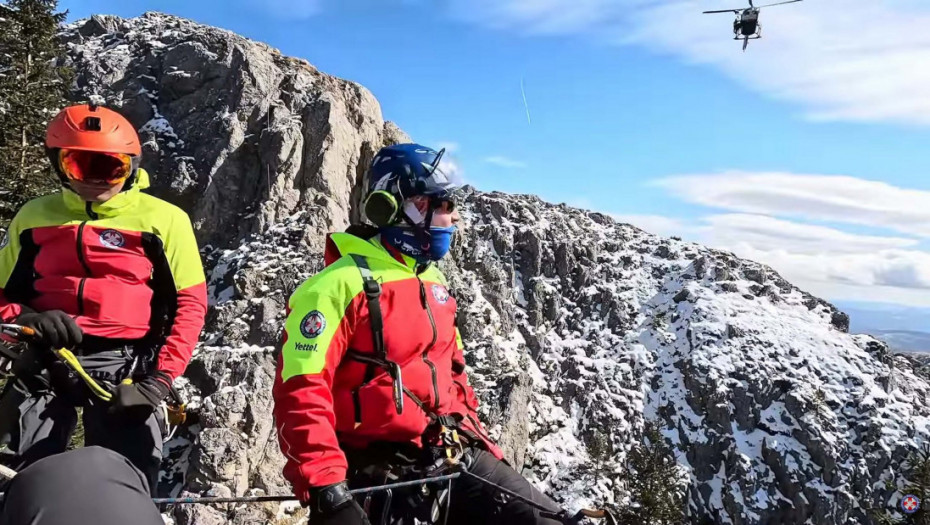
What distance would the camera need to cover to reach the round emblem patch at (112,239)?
16.2 ft

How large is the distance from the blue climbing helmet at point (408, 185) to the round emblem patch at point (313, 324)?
96 centimetres

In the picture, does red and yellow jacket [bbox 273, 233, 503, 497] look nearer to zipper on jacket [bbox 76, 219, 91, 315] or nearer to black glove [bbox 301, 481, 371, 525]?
black glove [bbox 301, 481, 371, 525]

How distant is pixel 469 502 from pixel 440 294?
150cm

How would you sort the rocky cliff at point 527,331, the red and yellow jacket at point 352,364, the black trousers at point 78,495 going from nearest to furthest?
the black trousers at point 78,495 < the red and yellow jacket at point 352,364 < the rocky cliff at point 527,331

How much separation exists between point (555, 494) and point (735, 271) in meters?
30.3

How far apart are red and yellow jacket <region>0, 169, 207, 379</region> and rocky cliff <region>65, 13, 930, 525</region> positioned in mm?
21459

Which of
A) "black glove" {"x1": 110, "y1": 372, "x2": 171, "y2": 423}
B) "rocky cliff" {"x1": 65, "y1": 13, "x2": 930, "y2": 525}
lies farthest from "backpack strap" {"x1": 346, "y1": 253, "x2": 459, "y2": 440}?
"rocky cliff" {"x1": 65, "y1": 13, "x2": 930, "y2": 525}

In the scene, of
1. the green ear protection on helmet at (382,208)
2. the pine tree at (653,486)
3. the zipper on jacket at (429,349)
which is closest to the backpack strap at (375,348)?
the zipper on jacket at (429,349)

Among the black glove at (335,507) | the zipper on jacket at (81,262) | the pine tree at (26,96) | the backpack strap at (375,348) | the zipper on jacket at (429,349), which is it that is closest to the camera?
the black glove at (335,507)

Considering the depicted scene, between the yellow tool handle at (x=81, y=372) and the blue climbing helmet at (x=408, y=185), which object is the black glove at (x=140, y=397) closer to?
the yellow tool handle at (x=81, y=372)

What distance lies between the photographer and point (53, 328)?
4355 mm

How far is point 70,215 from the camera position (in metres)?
5.02

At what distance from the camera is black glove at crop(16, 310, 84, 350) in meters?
4.35

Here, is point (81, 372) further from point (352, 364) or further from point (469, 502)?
point (469, 502)
